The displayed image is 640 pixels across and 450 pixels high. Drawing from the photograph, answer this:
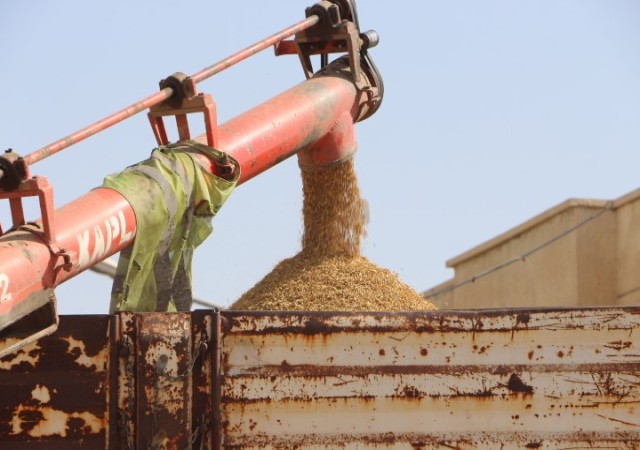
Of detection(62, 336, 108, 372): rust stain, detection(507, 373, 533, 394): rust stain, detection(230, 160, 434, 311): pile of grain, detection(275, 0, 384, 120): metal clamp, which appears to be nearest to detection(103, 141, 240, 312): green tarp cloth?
detection(62, 336, 108, 372): rust stain

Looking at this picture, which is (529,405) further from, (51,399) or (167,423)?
(51,399)

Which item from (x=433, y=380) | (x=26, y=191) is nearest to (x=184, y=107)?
(x=26, y=191)

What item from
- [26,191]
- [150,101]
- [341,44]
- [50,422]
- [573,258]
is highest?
[341,44]

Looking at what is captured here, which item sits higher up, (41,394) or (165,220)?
(165,220)

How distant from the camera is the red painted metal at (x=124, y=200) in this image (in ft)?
13.6

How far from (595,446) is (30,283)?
1888 mm

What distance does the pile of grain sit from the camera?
683 cm

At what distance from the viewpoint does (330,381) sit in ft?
12.5

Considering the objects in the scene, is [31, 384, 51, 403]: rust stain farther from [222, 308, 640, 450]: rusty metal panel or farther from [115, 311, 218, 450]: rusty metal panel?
[222, 308, 640, 450]: rusty metal panel

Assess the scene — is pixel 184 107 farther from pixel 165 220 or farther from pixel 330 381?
pixel 330 381

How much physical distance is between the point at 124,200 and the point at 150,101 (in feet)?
1.79

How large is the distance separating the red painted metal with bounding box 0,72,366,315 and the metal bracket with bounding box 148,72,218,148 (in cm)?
16

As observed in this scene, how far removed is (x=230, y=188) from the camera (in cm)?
549

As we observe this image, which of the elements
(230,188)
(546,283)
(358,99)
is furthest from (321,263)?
(546,283)
